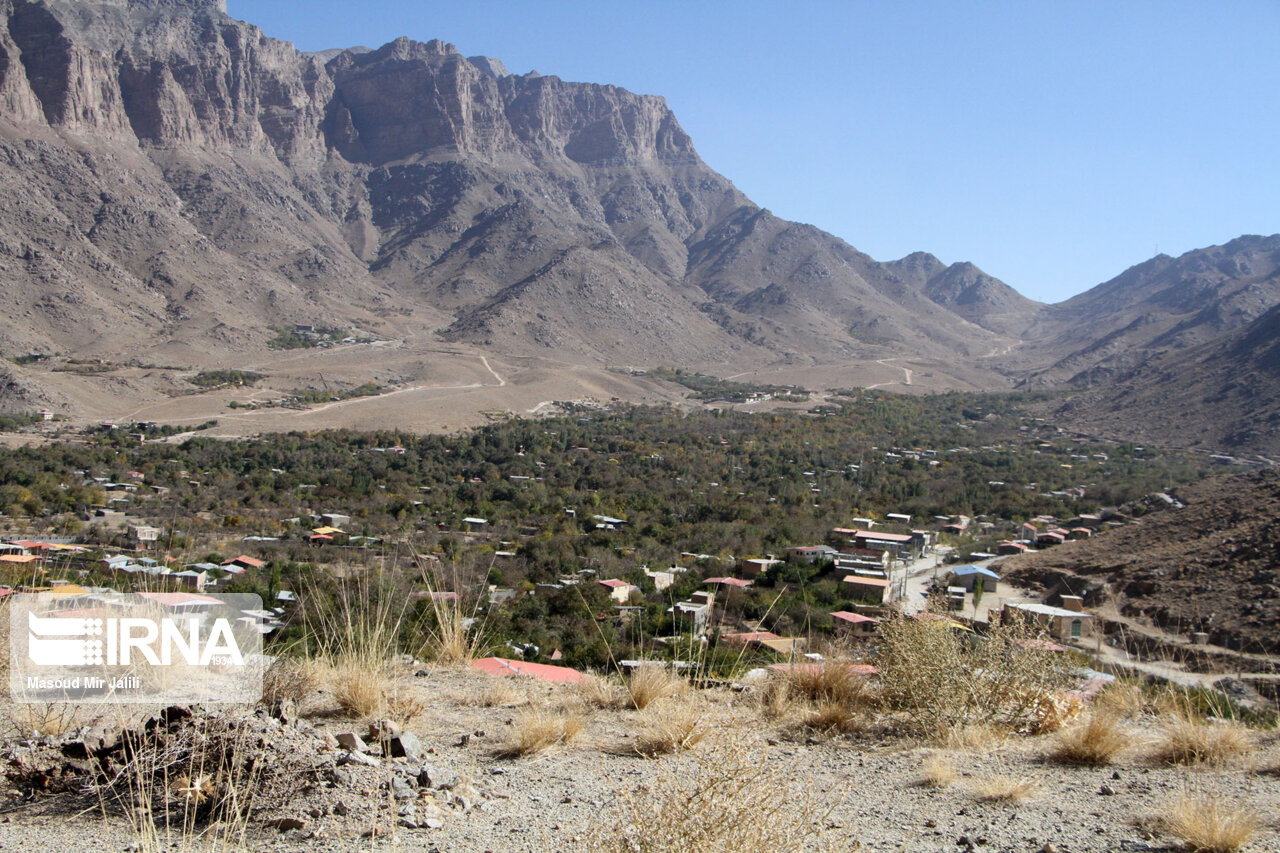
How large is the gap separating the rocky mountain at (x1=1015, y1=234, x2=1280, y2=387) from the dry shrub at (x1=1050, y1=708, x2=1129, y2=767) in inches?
3486

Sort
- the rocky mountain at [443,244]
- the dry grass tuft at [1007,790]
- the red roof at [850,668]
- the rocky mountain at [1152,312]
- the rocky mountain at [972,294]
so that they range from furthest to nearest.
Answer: the rocky mountain at [972,294] → the rocky mountain at [1152,312] → the rocky mountain at [443,244] → the red roof at [850,668] → the dry grass tuft at [1007,790]

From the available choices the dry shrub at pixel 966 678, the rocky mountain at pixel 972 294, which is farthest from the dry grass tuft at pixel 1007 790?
the rocky mountain at pixel 972 294

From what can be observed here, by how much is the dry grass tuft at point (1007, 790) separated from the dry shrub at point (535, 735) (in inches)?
74.3

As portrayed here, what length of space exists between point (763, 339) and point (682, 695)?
102113 millimetres

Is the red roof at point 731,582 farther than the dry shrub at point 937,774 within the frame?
Yes

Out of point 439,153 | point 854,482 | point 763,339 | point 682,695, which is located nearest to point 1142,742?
point 682,695

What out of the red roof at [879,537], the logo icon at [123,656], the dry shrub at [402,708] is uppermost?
the logo icon at [123,656]

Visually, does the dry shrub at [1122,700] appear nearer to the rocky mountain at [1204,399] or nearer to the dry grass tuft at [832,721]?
the dry grass tuft at [832,721]

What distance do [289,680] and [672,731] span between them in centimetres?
205

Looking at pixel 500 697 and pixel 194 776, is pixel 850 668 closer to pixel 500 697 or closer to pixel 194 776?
pixel 500 697

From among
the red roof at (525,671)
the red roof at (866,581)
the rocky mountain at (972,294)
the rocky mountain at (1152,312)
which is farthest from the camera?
the rocky mountain at (972,294)

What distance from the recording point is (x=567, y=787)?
387cm

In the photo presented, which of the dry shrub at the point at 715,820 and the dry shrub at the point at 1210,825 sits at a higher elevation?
the dry shrub at the point at 715,820

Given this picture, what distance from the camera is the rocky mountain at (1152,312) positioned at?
98375mm
